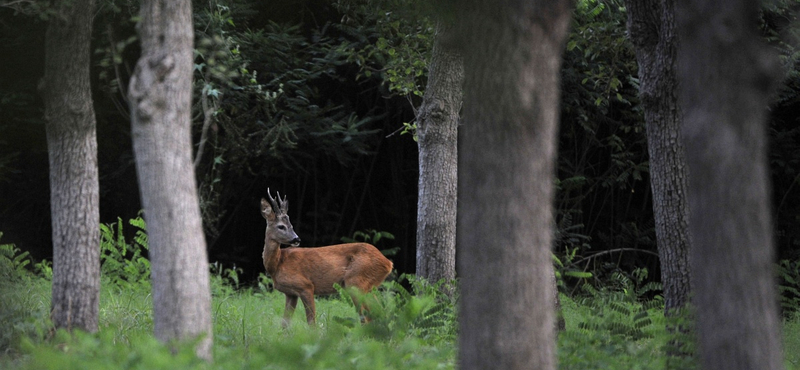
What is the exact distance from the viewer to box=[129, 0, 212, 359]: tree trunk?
16.3 ft

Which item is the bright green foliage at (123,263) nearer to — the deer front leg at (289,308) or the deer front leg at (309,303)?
the deer front leg at (289,308)

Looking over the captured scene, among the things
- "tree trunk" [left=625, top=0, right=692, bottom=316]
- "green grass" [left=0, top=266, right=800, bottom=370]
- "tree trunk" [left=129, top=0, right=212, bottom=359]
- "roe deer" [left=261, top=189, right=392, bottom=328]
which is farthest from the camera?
"roe deer" [left=261, top=189, right=392, bottom=328]

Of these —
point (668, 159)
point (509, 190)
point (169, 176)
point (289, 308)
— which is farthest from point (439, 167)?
point (509, 190)

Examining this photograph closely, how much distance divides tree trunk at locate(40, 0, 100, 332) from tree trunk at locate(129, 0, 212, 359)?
4.27 ft

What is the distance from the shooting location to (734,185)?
170 inches

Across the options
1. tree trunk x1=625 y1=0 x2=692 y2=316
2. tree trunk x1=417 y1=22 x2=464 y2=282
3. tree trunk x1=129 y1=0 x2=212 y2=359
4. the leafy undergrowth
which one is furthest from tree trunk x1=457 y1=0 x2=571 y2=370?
tree trunk x1=417 y1=22 x2=464 y2=282

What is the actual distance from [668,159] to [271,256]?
494cm

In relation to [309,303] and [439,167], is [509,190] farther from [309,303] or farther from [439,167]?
[309,303]

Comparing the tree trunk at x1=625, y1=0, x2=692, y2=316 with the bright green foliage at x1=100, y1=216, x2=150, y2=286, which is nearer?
the tree trunk at x1=625, y1=0, x2=692, y2=316

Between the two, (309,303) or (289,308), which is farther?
(289,308)

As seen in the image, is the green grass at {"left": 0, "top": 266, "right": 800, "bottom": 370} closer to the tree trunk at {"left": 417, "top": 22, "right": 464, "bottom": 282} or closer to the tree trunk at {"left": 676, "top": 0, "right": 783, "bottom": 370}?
the tree trunk at {"left": 417, "top": 22, "right": 464, "bottom": 282}

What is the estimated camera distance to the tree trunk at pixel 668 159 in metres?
6.85

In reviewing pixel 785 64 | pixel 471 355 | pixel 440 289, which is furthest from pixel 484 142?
pixel 785 64

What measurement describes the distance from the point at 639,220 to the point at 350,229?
5.57m
